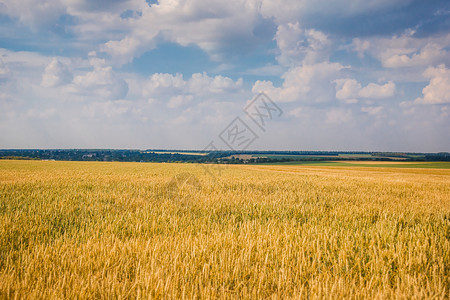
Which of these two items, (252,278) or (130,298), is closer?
(130,298)

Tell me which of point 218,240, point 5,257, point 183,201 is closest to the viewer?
point 5,257

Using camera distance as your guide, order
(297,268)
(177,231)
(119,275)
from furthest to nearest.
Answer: (177,231), (297,268), (119,275)

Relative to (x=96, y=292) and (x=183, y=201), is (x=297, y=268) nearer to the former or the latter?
(x=96, y=292)

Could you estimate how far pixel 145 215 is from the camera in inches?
201

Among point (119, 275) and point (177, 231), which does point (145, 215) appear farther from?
point (119, 275)

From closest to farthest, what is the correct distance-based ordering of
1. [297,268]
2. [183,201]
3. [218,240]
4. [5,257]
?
[297,268] → [5,257] → [218,240] → [183,201]

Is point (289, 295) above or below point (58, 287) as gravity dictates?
below

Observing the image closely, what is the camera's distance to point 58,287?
220 cm

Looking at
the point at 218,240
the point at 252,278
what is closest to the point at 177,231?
the point at 218,240

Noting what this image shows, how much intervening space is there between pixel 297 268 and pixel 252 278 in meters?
0.55

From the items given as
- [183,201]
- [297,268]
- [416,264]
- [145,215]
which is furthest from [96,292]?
[183,201]

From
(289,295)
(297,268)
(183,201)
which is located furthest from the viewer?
(183,201)

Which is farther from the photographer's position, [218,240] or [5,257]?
[218,240]

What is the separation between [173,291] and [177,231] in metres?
2.07
